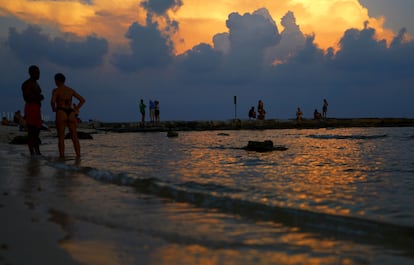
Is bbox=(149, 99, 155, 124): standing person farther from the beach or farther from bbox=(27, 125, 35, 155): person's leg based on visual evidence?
the beach

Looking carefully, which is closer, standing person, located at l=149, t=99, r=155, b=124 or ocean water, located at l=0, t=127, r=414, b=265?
ocean water, located at l=0, t=127, r=414, b=265

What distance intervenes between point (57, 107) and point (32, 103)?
75cm

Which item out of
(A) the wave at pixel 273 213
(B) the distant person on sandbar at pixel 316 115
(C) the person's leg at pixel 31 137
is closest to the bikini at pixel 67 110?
(C) the person's leg at pixel 31 137

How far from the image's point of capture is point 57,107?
371 inches

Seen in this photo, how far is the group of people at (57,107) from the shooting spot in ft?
30.8

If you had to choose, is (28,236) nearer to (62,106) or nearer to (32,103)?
(62,106)

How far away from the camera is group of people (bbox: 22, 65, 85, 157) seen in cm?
940

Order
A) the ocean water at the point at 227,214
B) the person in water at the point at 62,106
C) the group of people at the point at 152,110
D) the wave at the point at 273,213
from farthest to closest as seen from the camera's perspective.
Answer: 1. the group of people at the point at 152,110
2. the person in water at the point at 62,106
3. the wave at the point at 273,213
4. the ocean water at the point at 227,214

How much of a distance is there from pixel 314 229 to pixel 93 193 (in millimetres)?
2510

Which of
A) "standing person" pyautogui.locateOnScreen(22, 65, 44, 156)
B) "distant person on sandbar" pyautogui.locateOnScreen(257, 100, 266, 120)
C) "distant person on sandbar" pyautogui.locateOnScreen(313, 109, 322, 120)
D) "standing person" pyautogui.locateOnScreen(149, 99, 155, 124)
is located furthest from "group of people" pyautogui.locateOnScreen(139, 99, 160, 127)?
"standing person" pyautogui.locateOnScreen(22, 65, 44, 156)

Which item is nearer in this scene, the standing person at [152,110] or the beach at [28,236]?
A: the beach at [28,236]

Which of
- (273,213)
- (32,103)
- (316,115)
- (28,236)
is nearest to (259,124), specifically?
(316,115)

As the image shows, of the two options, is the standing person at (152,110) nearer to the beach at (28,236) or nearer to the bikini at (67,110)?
the bikini at (67,110)

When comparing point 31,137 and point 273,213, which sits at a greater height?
point 31,137
